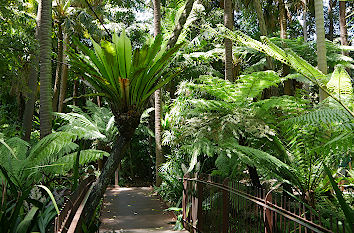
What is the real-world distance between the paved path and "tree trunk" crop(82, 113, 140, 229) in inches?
82.7

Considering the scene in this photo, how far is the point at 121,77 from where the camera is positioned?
3531 millimetres

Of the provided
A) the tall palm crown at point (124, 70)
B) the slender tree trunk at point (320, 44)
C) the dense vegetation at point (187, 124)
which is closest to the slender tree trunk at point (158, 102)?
the dense vegetation at point (187, 124)

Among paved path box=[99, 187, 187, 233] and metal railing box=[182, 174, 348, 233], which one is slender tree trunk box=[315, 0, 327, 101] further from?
paved path box=[99, 187, 187, 233]

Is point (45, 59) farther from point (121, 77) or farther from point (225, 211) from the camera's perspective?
point (225, 211)

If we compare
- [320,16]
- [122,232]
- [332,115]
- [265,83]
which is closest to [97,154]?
[122,232]

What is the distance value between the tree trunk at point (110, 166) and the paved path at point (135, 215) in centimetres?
210

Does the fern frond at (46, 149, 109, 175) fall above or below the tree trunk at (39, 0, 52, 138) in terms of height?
below

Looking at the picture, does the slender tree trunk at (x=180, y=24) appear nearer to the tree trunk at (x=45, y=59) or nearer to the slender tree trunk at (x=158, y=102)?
the tree trunk at (x=45, y=59)

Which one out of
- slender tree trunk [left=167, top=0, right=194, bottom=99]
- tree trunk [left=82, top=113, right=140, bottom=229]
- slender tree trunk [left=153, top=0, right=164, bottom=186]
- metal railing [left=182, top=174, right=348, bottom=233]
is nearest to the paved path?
metal railing [left=182, top=174, right=348, bottom=233]

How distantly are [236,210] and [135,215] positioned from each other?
3.47 metres

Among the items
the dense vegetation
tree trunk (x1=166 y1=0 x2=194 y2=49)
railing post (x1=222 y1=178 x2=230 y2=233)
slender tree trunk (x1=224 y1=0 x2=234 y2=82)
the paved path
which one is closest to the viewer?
the dense vegetation

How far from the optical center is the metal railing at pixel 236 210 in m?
2.85

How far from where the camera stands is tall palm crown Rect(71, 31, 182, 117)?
134 inches

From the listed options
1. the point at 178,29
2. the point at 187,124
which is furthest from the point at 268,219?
the point at 187,124
